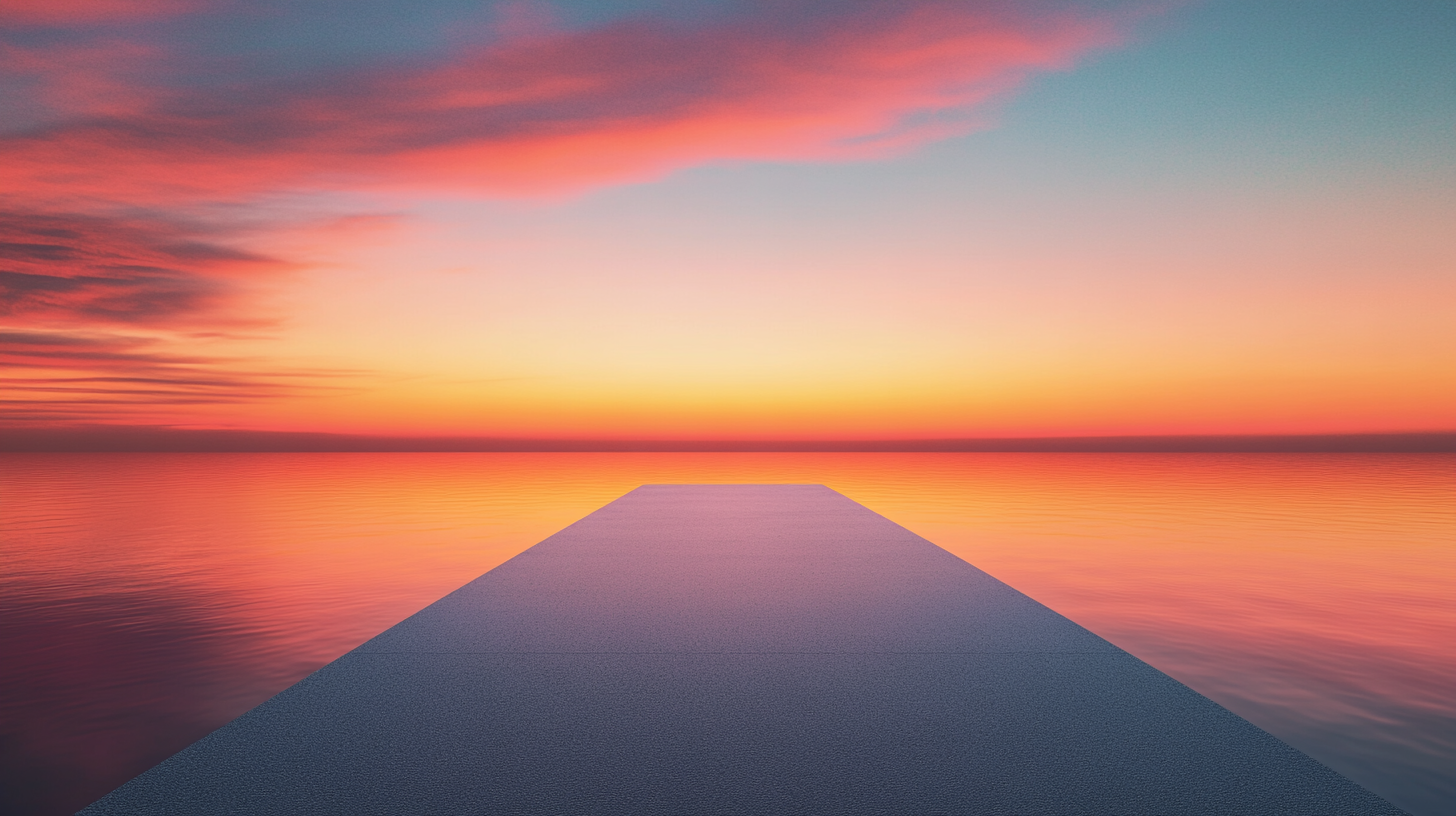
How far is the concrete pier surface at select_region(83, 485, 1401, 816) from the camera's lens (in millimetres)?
2496

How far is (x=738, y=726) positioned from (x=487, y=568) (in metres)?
6.63

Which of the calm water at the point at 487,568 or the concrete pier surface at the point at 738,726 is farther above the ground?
the concrete pier surface at the point at 738,726

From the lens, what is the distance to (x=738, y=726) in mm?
3066

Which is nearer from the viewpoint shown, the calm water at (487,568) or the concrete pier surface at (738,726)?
the concrete pier surface at (738,726)

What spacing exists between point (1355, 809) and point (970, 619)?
2.52 meters

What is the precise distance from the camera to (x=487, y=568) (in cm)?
894

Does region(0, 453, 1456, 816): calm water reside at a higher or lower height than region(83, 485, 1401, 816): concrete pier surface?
lower

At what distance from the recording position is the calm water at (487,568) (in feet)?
13.2

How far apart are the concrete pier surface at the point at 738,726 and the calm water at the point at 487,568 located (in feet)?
3.64

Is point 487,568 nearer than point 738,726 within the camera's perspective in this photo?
No

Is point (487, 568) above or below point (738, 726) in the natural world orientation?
below

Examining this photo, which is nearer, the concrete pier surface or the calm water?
the concrete pier surface

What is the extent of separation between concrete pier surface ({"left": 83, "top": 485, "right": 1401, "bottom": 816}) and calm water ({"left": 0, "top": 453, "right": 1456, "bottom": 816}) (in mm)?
1108

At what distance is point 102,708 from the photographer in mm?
4340
